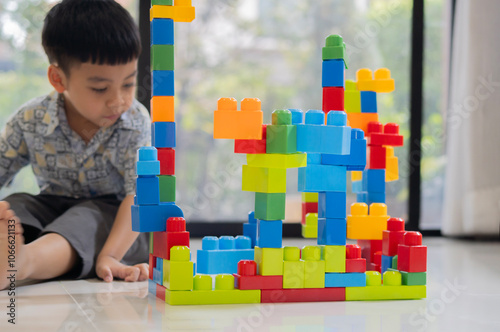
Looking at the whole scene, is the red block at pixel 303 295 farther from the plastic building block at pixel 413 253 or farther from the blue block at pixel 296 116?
the blue block at pixel 296 116

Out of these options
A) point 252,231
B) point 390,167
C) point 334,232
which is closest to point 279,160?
point 334,232

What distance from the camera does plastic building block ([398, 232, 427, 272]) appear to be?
103 centimetres

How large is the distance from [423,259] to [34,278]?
701 millimetres

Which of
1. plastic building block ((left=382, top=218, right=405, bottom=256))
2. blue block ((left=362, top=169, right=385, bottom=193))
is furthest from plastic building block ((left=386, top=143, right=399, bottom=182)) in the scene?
plastic building block ((left=382, top=218, right=405, bottom=256))

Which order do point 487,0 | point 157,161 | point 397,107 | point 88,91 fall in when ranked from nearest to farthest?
point 157,161 → point 88,91 → point 487,0 → point 397,107

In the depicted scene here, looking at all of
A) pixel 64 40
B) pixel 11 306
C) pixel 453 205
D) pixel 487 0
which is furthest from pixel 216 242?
pixel 487 0

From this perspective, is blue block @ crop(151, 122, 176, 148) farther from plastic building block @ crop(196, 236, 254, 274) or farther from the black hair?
the black hair

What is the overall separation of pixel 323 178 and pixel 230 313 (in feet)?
0.85

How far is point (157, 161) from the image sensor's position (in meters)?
0.99

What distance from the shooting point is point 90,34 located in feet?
4.30

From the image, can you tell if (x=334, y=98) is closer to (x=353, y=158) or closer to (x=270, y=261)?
(x=353, y=158)

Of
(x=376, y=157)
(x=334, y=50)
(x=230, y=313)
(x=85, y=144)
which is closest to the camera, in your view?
(x=230, y=313)

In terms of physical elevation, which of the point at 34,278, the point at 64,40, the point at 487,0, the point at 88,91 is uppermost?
the point at 487,0

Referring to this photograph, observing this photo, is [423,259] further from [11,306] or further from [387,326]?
[11,306]
